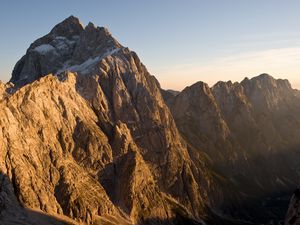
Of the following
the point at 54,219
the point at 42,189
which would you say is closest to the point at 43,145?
the point at 42,189

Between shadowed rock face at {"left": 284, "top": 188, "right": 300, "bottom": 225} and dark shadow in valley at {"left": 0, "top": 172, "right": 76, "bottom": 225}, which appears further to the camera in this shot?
dark shadow in valley at {"left": 0, "top": 172, "right": 76, "bottom": 225}

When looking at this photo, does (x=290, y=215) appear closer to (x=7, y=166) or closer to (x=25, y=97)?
(x=7, y=166)

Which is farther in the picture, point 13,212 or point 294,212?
point 13,212

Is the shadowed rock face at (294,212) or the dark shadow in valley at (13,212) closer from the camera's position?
the shadowed rock face at (294,212)

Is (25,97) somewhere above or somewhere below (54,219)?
above

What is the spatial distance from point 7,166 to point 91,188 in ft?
158

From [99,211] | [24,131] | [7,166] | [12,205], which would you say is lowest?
[99,211]

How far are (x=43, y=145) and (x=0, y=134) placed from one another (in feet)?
77.6

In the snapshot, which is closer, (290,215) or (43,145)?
(290,215)

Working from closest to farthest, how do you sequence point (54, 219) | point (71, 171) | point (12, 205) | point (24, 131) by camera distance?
1. point (12, 205)
2. point (54, 219)
3. point (24, 131)
4. point (71, 171)

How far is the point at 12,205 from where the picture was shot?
148875 millimetres

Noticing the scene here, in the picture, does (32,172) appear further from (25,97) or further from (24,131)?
(25,97)

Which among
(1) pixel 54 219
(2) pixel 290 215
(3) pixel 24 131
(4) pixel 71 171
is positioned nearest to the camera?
(2) pixel 290 215

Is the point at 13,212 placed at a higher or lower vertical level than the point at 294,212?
lower
